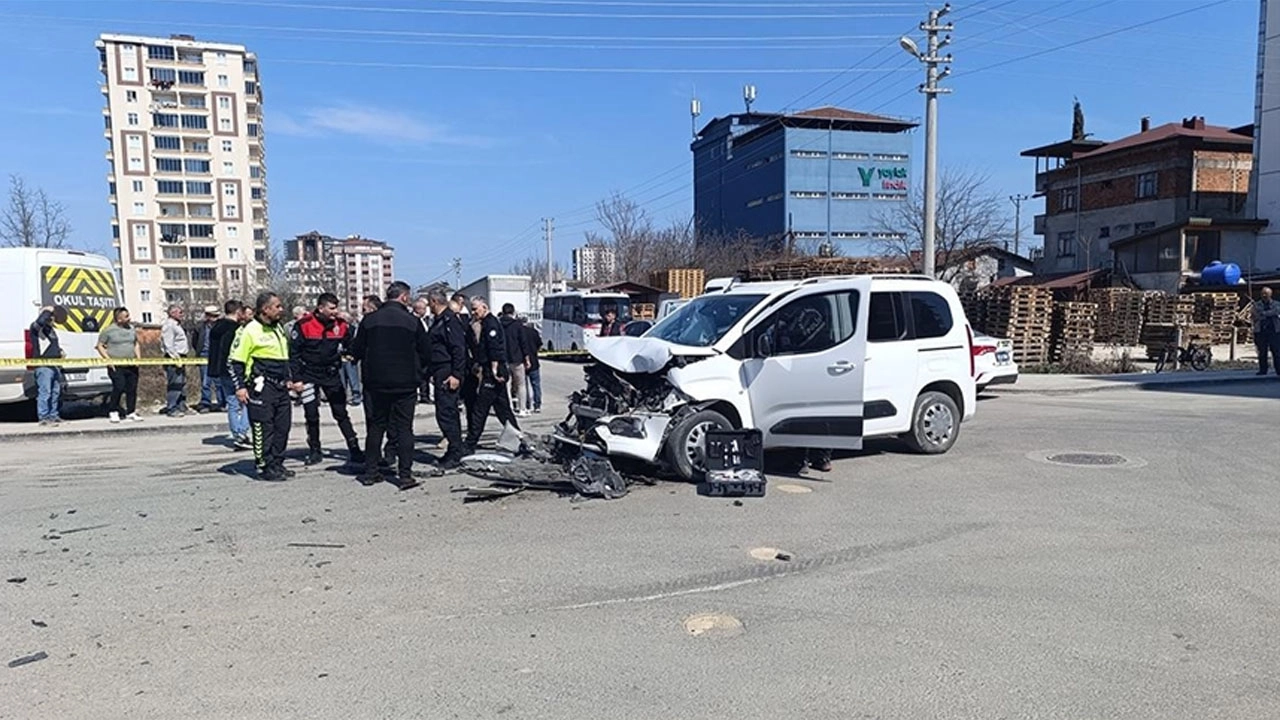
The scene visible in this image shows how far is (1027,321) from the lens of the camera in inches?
824

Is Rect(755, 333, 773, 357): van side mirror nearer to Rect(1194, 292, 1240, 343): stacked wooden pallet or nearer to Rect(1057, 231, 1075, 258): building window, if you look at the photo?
Rect(1194, 292, 1240, 343): stacked wooden pallet

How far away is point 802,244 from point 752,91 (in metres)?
26.7

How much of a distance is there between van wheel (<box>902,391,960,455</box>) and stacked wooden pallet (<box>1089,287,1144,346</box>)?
22029 mm

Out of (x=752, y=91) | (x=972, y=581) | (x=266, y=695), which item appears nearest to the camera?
(x=266, y=695)

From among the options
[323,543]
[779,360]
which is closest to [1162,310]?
[779,360]

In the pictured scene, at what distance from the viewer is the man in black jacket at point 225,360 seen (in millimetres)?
10375

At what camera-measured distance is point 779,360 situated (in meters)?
8.08

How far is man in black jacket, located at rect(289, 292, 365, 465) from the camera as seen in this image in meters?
8.77

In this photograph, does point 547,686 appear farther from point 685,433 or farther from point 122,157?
point 122,157

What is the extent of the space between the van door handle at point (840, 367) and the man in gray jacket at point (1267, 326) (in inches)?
548

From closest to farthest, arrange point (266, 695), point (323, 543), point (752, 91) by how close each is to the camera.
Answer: point (266, 695) → point (323, 543) → point (752, 91)

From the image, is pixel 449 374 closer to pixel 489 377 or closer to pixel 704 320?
pixel 489 377

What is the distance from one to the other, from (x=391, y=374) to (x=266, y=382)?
4.72 feet

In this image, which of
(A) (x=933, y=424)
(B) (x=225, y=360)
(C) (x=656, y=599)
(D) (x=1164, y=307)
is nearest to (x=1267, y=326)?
(D) (x=1164, y=307)
